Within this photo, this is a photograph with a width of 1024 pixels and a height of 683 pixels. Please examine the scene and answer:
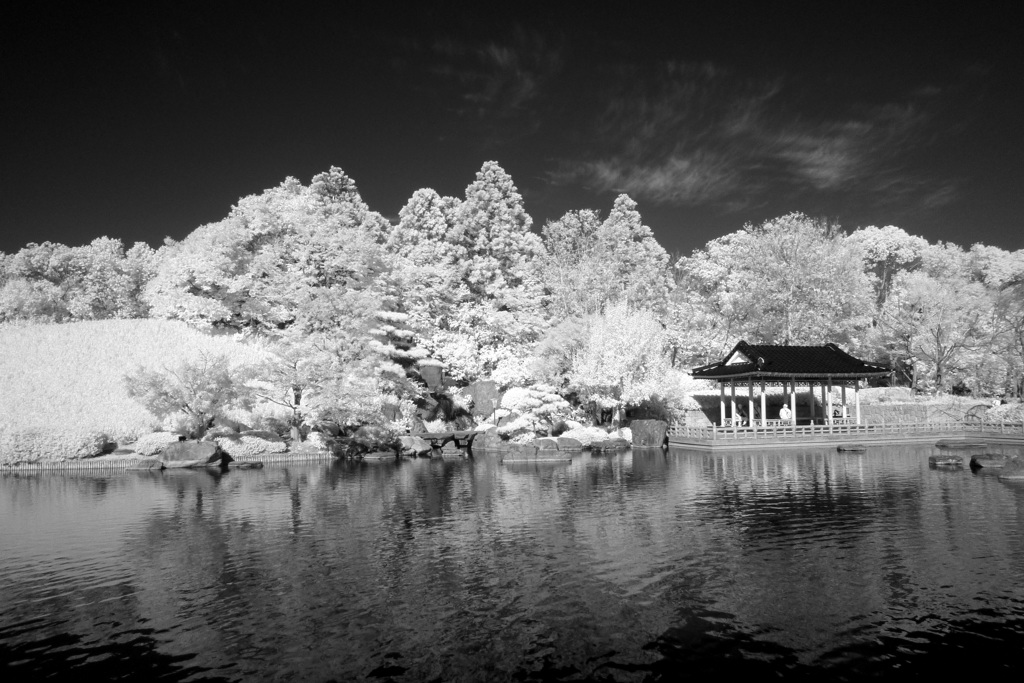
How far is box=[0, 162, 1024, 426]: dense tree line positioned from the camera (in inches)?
1740

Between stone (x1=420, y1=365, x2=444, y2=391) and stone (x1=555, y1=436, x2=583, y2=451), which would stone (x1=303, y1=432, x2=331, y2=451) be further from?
stone (x1=555, y1=436, x2=583, y2=451)

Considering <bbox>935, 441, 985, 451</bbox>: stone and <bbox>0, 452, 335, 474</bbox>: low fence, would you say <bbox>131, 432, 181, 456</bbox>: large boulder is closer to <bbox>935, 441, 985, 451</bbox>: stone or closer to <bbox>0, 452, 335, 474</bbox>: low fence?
<bbox>0, 452, 335, 474</bbox>: low fence

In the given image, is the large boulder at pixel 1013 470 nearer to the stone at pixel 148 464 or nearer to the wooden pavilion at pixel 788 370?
the wooden pavilion at pixel 788 370

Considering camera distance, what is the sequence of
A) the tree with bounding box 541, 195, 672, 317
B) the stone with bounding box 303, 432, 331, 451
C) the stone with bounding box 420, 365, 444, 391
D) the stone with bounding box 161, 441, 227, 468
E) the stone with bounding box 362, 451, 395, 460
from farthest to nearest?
the tree with bounding box 541, 195, 672, 317
the stone with bounding box 420, 365, 444, 391
the stone with bounding box 303, 432, 331, 451
the stone with bounding box 362, 451, 395, 460
the stone with bounding box 161, 441, 227, 468

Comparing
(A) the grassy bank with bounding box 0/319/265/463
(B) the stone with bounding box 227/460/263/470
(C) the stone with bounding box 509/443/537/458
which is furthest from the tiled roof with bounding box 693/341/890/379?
(A) the grassy bank with bounding box 0/319/265/463

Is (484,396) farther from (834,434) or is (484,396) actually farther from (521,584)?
(521,584)

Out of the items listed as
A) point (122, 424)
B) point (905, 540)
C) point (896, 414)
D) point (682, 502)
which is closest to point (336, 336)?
point (122, 424)

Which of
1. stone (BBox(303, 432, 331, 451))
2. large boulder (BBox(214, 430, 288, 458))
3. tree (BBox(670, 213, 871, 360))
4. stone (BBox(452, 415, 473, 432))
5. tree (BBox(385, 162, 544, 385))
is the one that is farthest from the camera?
tree (BBox(670, 213, 871, 360))

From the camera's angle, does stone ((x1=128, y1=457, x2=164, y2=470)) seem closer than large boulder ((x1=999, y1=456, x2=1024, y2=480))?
No

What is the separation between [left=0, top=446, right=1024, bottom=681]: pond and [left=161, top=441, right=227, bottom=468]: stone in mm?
10058

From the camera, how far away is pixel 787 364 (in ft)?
141

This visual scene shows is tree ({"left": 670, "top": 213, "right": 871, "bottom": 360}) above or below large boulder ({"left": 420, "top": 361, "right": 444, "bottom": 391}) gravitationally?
above

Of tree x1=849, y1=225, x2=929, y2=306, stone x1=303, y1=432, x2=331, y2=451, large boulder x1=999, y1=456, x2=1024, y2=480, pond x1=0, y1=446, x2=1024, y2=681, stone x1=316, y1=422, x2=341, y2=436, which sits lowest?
pond x1=0, y1=446, x2=1024, y2=681

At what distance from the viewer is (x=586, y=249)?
65.1m
